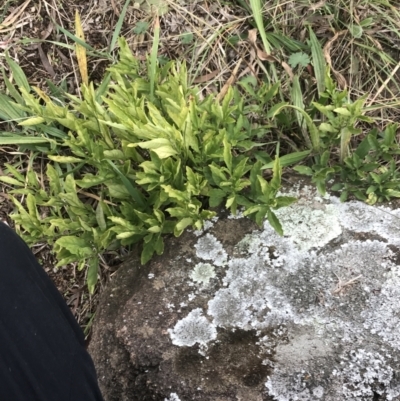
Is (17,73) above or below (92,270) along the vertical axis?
above

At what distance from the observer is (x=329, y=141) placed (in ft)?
6.40

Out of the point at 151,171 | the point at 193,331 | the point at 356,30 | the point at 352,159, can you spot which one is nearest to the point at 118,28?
the point at 151,171

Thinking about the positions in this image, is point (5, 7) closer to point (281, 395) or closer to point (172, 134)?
point (172, 134)

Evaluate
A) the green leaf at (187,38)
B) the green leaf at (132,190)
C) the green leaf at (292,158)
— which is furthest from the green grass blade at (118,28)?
the green leaf at (292,158)

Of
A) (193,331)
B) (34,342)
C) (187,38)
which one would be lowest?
(193,331)

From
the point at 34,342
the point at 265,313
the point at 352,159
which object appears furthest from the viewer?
the point at 352,159

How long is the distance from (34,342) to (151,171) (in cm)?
69

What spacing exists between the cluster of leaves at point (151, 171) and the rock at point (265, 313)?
13cm

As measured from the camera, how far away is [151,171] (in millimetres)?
1703

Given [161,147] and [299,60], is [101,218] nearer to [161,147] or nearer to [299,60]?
[161,147]

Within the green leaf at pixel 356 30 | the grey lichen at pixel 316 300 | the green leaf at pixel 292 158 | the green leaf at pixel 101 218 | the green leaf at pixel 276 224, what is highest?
→ the green leaf at pixel 356 30

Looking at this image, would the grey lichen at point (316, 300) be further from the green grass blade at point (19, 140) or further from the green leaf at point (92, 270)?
the green grass blade at point (19, 140)

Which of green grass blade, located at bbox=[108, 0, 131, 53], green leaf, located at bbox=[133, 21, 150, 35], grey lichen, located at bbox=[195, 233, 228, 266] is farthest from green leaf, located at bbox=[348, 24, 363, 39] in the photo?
grey lichen, located at bbox=[195, 233, 228, 266]

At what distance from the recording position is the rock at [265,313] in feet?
4.94
